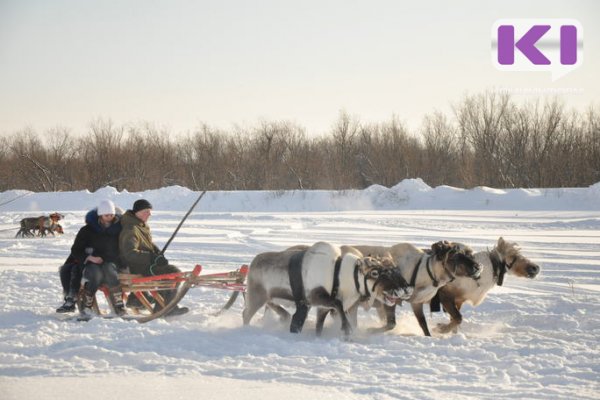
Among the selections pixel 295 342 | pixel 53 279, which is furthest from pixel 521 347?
pixel 53 279

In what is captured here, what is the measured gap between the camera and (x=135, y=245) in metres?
8.62

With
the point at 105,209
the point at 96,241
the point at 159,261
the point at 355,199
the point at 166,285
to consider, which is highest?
the point at 105,209

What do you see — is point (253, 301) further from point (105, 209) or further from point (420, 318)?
point (105, 209)

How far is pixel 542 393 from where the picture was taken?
535cm

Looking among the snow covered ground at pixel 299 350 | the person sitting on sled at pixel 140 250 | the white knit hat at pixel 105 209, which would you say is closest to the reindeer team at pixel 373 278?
the snow covered ground at pixel 299 350

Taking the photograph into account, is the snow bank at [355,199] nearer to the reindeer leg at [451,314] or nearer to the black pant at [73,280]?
the black pant at [73,280]

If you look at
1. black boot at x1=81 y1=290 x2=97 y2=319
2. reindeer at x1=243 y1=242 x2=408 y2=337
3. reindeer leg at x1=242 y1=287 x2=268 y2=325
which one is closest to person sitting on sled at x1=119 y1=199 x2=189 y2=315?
black boot at x1=81 y1=290 x2=97 y2=319

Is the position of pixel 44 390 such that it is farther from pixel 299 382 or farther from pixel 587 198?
pixel 587 198

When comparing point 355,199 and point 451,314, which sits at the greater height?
point 355,199

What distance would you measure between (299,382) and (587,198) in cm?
2517

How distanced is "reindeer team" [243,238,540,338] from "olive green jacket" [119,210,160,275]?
1.37 m

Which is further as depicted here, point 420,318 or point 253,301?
point 253,301

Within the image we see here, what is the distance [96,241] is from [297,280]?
2.57 m

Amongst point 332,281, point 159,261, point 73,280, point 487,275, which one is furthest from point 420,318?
point 73,280
